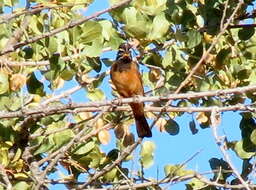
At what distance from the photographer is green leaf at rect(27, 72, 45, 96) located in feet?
12.6

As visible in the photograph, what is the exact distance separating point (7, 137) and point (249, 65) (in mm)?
1144

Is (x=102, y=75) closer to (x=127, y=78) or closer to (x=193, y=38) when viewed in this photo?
(x=193, y=38)

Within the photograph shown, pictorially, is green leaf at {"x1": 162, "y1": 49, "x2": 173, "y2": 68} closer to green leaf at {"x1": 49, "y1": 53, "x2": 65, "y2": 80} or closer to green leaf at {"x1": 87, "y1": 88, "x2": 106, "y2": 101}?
green leaf at {"x1": 87, "y1": 88, "x2": 106, "y2": 101}

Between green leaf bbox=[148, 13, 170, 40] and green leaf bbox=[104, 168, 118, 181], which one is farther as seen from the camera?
green leaf bbox=[104, 168, 118, 181]

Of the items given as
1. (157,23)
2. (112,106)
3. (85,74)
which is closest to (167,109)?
A: (112,106)

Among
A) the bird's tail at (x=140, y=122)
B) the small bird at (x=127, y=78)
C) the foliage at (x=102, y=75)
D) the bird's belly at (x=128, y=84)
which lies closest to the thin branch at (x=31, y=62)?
the foliage at (x=102, y=75)

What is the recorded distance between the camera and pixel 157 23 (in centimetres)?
370

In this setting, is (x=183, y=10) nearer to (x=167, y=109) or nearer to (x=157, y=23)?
(x=157, y=23)

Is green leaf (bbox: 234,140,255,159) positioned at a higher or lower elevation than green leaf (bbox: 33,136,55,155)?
lower

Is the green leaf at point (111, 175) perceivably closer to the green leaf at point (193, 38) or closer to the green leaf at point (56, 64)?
the green leaf at point (56, 64)

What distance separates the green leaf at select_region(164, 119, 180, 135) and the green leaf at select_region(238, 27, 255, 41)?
0.53 m

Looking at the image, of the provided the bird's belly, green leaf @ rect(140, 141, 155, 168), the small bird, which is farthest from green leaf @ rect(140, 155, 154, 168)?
the bird's belly

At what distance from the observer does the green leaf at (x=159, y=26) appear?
3.70 metres

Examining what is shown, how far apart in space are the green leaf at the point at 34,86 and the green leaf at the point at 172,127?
24.8 inches
